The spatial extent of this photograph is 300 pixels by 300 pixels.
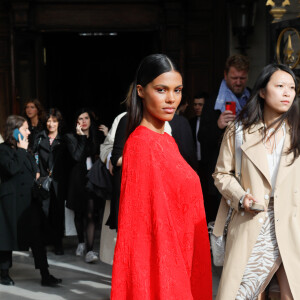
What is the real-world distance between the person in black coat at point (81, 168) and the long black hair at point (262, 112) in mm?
4124

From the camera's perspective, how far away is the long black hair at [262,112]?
13.4ft

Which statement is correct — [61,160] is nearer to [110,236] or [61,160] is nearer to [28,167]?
[28,167]

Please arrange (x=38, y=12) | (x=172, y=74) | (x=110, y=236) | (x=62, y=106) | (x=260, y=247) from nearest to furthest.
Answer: (x=172, y=74) → (x=260, y=247) → (x=110, y=236) → (x=38, y=12) → (x=62, y=106)

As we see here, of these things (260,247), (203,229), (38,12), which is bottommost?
(260,247)

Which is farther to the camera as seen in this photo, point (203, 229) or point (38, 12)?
point (38, 12)

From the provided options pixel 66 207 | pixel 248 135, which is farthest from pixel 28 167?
pixel 248 135

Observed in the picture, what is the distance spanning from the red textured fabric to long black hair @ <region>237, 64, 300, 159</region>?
1.36 meters

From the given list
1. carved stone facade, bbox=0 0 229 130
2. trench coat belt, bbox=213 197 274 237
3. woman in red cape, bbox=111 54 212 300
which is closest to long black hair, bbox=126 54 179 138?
woman in red cape, bbox=111 54 212 300

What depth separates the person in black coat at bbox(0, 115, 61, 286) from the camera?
6.58m

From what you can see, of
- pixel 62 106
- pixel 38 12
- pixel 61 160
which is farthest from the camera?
pixel 62 106

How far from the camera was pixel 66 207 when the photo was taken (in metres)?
8.39

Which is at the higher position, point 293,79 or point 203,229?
point 293,79

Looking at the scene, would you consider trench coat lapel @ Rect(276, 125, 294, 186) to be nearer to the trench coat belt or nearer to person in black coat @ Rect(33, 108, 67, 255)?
the trench coat belt

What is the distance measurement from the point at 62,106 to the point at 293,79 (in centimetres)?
1229
